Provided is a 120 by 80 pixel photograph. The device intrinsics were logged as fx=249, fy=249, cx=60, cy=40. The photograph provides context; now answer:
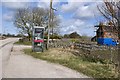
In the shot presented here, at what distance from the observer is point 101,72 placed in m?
11.7

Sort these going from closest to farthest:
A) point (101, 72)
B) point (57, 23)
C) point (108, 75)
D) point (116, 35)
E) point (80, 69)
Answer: point (116, 35) → point (108, 75) → point (101, 72) → point (80, 69) → point (57, 23)

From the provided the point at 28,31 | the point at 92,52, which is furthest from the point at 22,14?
the point at 92,52

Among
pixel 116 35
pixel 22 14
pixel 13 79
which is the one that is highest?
pixel 22 14

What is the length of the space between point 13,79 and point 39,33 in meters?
15.1

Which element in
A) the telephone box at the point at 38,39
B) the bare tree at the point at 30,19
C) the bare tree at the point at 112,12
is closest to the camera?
the bare tree at the point at 112,12

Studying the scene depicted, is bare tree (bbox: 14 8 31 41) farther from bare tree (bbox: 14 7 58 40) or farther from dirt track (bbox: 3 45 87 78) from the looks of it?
dirt track (bbox: 3 45 87 78)

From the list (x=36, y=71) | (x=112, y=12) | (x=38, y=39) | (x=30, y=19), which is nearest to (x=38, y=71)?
(x=36, y=71)

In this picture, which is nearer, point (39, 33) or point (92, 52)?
point (92, 52)

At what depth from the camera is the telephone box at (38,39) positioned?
2495 cm

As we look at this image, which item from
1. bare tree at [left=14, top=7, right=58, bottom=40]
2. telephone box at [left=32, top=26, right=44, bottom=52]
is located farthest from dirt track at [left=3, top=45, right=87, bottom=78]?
bare tree at [left=14, top=7, right=58, bottom=40]

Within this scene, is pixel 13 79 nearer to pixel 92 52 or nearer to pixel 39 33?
pixel 92 52

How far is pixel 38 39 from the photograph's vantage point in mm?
25125

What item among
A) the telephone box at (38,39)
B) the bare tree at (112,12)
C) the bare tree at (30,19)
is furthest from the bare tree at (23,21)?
the bare tree at (112,12)

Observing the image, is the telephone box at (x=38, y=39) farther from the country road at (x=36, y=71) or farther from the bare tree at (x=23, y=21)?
the bare tree at (x=23, y=21)
